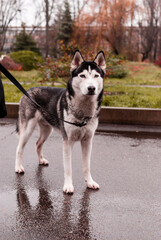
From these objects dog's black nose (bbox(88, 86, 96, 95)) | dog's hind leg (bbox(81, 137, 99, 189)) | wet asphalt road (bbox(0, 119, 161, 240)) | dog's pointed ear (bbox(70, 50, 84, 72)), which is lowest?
wet asphalt road (bbox(0, 119, 161, 240))

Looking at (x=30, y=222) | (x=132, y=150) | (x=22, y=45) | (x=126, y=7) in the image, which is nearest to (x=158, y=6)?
(x=126, y=7)

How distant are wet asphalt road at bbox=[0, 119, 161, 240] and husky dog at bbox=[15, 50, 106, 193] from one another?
281 mm

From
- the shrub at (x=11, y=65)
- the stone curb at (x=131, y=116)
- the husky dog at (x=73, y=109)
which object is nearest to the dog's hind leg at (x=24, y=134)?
the husky dog at (x=73, y=109)

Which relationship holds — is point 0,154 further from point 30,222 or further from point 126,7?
point 126,7

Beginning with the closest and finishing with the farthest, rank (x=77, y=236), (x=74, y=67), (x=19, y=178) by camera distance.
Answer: (x=77, y=236) < (x=74, y=67) < (x=19, y=178)

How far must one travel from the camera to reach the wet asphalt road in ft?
9.78

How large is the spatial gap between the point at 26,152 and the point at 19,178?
1.28 meters

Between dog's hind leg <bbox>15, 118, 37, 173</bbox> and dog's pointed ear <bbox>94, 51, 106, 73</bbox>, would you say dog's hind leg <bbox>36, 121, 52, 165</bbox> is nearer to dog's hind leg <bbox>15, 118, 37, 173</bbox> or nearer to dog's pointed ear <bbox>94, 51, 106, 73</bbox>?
dog's hind leg <bbox>15, 118, 37, 173</bbox>

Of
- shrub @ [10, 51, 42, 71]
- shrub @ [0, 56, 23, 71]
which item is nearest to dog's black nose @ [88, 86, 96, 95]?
shrub @ [0, 56, 23, 71]

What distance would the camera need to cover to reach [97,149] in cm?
597

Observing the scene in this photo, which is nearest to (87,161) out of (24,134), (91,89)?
(24,134)

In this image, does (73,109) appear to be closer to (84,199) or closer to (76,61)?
(76,61)

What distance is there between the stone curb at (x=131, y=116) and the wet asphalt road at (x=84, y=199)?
74.6 inches

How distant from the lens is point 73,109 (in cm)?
387
